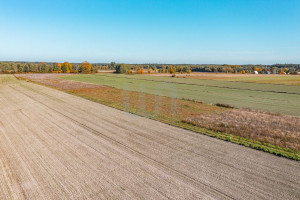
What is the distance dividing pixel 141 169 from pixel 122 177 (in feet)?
3.55

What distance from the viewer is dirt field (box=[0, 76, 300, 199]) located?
7688mm

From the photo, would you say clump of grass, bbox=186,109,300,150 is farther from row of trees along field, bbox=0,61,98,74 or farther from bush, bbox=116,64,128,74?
bush, bbox=116,64,128,74

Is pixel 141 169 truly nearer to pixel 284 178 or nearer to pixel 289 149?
pixel 284 178

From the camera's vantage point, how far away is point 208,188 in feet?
25.8

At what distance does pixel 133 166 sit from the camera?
31.7 ft

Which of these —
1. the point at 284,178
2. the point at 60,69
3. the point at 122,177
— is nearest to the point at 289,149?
the point at 284,178

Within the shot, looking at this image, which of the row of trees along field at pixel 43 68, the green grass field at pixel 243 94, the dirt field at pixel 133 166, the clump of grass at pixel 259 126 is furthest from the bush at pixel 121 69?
the dirt field at pixel 133 166

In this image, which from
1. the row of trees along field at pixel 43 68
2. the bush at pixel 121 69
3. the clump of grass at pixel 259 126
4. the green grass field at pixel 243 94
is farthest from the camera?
the bush at pixel 121 69

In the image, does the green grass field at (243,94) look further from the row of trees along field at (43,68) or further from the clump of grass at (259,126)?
the row of trees along field at (43,68)

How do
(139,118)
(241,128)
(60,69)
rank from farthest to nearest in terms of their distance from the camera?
1. (60,69)
2. (139,118)
3. (241,128)

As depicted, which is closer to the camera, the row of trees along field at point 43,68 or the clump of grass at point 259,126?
the clump of grass at point 259,126

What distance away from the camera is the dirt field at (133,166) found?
7.69 meters

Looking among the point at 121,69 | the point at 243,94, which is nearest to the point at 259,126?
the point at 243,94

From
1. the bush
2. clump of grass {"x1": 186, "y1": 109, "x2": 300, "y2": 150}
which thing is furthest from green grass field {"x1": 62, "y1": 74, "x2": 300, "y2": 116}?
the bush
